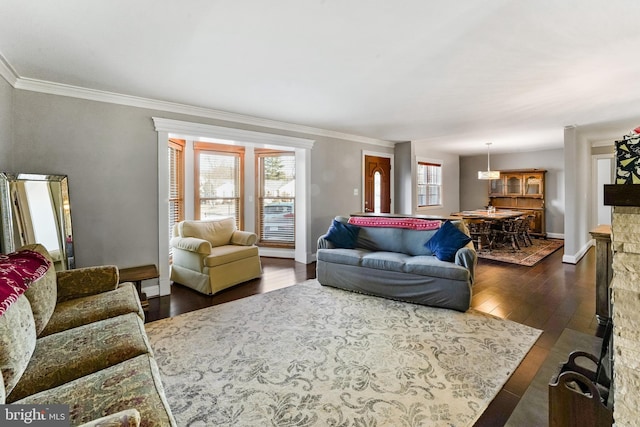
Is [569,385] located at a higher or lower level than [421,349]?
higher

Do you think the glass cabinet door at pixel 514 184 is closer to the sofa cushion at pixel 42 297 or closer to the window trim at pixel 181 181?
the window trim at pixel 181 181

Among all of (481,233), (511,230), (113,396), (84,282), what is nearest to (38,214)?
(84,282)

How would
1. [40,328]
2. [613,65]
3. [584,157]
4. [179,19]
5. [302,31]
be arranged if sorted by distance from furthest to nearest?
1. [584,157]
2. [613,65]
3. [302,31]
4. [179,19]
5. [40,328]

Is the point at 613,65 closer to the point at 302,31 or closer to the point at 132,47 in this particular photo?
the point at 302,31

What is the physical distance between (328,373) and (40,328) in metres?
1.74

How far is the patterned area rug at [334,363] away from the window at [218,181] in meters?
2.59

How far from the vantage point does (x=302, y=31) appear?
203 cm

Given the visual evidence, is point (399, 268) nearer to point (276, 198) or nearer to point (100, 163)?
point (276, 198)

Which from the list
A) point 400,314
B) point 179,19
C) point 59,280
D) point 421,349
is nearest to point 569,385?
point 421,349

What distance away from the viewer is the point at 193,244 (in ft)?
12.3

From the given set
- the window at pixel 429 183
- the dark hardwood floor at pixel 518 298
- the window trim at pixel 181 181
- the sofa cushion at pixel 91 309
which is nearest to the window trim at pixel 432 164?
the window at pixel 429 183

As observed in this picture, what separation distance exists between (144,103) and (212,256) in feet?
6.42

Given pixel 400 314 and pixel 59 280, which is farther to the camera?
pixel 400 314

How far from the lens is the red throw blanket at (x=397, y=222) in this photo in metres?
3.74
